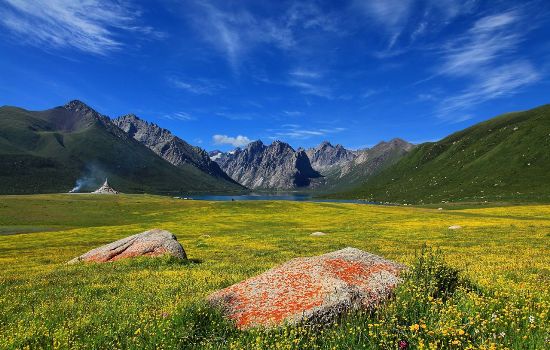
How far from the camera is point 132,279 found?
19.2m

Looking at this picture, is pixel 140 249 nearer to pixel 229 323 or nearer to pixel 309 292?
pixel 229 323

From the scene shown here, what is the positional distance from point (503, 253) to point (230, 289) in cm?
2315

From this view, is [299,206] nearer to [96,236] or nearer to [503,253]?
[96,236]

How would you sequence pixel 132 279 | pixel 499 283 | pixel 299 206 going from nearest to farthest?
pixel 499 283, pixel 132 279, pixel 299 206

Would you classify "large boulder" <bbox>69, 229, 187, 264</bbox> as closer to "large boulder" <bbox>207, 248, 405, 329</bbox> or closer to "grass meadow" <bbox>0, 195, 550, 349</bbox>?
"grass meadow" <bbox>0, 195, 550, 349</bbox>

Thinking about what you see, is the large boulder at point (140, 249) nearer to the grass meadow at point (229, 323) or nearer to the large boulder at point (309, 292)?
the grass meadow at point (229, 323)

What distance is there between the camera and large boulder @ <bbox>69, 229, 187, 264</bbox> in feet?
94.3

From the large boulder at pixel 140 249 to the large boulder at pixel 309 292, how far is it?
18.2 meters

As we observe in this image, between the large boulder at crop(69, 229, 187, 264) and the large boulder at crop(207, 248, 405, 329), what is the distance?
715 inches

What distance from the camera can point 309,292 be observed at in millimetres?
10055

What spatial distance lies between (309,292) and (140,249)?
22.9 meters

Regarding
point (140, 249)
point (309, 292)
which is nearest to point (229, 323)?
point (309, 292)

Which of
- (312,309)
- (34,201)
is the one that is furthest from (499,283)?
(34,201)

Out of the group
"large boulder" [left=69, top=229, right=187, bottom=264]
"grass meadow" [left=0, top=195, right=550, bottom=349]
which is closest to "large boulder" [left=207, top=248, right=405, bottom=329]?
"grass meadow" [left=0, top=195, right=550, bottom=349]
